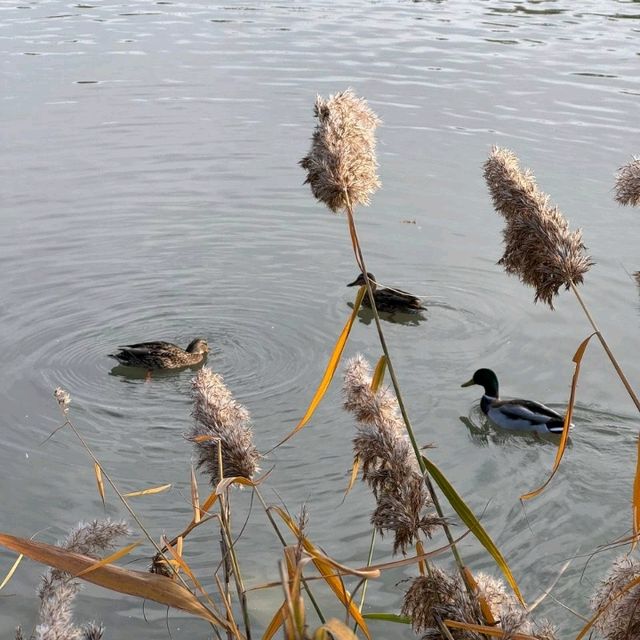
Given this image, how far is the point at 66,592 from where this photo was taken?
234 cm

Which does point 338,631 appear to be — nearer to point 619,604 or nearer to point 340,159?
point 619,604

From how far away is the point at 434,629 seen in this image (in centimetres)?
224

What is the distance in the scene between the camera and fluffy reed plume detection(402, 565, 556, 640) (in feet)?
6.97

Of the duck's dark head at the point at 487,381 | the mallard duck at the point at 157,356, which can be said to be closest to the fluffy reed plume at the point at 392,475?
the duck's dark head at the point at 487,381

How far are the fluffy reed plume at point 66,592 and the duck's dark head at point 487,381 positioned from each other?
553cm

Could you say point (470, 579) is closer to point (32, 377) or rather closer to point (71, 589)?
point (71, 589)

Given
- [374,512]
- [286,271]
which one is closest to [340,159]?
[374,512]

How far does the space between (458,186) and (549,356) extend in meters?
4.06

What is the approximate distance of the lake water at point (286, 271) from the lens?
20.9ft

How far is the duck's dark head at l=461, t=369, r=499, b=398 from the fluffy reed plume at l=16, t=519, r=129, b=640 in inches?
218

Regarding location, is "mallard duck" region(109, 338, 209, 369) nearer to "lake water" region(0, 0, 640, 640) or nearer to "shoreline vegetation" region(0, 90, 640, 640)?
"lake water" region(0, 0, 640, 640)

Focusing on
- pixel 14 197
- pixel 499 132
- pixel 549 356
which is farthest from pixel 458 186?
pixel 14 197

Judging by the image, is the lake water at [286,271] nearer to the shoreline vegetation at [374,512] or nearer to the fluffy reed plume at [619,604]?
the shoreline vegetation at [374,512]

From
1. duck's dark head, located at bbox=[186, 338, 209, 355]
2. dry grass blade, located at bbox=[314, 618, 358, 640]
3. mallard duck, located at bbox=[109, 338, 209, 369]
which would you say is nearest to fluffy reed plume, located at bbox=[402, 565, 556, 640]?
dry grass blade, located at bbox=[314, 618, 358, 640]
